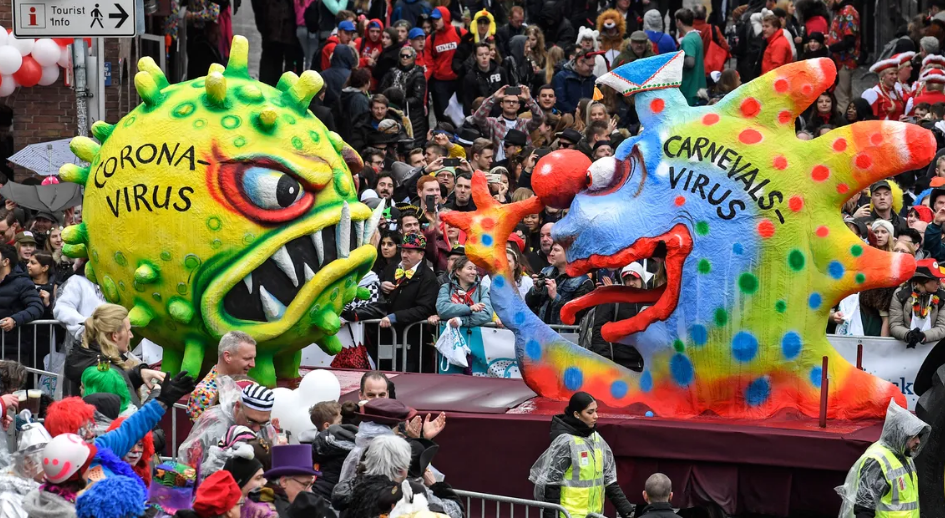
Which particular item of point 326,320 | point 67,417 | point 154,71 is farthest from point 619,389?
point 67,417

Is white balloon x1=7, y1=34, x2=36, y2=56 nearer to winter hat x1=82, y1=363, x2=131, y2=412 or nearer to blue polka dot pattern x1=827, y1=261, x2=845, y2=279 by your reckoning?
winter hat x1=82, y1=363, x2=131, y2=412

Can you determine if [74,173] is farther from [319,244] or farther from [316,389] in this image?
[316,389]

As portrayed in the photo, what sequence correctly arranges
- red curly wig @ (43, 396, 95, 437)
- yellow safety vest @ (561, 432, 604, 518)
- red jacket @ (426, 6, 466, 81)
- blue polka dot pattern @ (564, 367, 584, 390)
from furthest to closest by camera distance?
red jacket @ (426, 6, 466, 81)
blue polka dot pattern @ (564, 367, 584, 390)
yellow safety vest @ (561, 432, 604, 518)
red curly wig @ (43, 396, 95, 437)

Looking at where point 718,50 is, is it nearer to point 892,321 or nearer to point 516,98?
point 516,98

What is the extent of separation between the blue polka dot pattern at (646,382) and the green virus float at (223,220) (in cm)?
198

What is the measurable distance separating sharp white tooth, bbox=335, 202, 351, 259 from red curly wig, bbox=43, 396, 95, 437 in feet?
11.3

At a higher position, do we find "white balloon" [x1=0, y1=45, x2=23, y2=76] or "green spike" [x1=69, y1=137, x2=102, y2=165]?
"white balloon" [x1=0, y1=45, x2=23, y2=76]

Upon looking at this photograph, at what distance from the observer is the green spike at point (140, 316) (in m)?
10.8

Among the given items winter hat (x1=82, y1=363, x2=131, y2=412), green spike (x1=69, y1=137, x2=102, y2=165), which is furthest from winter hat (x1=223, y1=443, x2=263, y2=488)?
green spike (x1=69, y1=137, x2=102, y2=165)

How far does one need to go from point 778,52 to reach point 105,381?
37.9ft

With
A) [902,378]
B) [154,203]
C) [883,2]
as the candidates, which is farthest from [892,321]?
[883,2]

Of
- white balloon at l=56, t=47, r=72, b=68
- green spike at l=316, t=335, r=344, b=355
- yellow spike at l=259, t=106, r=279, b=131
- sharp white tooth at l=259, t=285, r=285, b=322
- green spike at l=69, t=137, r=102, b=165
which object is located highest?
white balloon at l=56, t=47, r=72, b=68

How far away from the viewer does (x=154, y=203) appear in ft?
35.1

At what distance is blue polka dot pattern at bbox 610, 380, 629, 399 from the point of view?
1097 cm
